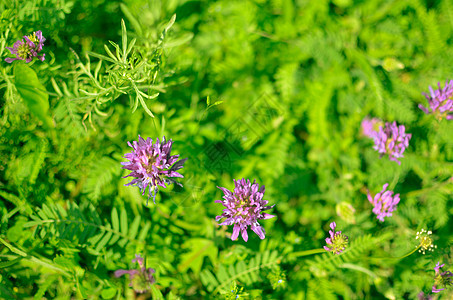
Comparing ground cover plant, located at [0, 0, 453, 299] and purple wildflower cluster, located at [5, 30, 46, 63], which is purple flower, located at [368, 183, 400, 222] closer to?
ground cover plant, located at [0, 0, 453, 299]

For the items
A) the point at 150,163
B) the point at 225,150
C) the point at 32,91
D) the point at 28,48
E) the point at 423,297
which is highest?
the point at 28,48

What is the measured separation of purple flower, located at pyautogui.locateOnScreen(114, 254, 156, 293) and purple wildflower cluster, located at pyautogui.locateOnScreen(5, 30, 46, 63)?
1.80 meters

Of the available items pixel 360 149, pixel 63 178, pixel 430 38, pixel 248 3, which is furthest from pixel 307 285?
pixel 430 38

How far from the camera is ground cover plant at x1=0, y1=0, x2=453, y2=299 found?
98.6 inches

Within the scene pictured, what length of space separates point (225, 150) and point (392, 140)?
1.60 m

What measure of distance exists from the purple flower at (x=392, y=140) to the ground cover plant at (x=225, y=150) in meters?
0.02

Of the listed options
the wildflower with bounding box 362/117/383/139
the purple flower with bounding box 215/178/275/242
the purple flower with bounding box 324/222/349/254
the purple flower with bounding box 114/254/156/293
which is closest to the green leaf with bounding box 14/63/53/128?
the purple flower with bounding box 114/254/156/293

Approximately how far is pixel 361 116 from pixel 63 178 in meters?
3.50

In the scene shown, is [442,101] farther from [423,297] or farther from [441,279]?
[423,297]

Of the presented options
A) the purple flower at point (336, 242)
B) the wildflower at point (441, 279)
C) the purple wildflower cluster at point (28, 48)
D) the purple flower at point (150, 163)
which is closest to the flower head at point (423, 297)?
the wildflower at point (441, 279)

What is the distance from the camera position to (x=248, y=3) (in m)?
3.50

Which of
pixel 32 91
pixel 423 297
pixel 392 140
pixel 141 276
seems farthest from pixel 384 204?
pixel 32 91

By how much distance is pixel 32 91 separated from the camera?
2.43 metres

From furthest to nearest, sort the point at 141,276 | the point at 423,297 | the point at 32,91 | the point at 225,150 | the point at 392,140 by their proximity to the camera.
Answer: the point at 225,150, the point at 392,140, the point at 423,297, the point at 141,276, the point at 32,91
